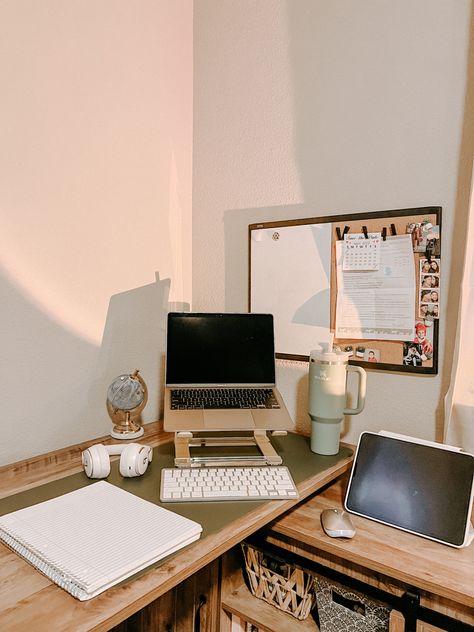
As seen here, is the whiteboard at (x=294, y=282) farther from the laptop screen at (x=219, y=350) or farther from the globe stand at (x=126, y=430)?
the globe stand at (x=126, y=430)

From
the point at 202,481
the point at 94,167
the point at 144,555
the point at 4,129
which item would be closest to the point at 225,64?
the point at 94,167

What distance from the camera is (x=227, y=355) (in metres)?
1.44

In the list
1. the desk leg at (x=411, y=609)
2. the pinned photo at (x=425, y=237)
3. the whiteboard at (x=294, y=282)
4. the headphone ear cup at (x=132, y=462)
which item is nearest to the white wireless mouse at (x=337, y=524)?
the desk leg at (x=411, y=609)

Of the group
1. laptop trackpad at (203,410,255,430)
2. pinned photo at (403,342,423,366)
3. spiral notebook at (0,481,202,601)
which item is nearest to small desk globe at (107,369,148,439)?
laptop trackpad at (203,410,255,430)

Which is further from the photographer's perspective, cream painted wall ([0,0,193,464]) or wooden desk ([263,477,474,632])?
cream painted wall ([0,0,193,464])

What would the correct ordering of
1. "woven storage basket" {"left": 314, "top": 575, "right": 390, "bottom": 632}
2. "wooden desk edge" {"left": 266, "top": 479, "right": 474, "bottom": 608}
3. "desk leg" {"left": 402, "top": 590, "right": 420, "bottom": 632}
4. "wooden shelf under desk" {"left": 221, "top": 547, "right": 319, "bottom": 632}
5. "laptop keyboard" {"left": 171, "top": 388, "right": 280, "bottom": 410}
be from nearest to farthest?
"wooden desk edge" {"left": 266, "top": 479, "right": 474, "bottom": 608} → "desk leg" {"left": 402, "top": 590, "right": 420, "bottom": 632} → "woven storage basket" {"left": 314, "top": 575, "right": 390, "bottom": 632} → "wooden shelf under desk" {"left": 221, "top": 547, "right": 319, "bottom": 632} → "laptop keyboard" {"left": 171, "top": 388, "right": 280, "bottom": 410}

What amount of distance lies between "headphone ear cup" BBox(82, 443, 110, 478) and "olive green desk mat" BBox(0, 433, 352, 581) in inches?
0.8

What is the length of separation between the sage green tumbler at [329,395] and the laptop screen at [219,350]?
190 millimetres

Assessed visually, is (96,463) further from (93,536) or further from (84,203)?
(84,203)

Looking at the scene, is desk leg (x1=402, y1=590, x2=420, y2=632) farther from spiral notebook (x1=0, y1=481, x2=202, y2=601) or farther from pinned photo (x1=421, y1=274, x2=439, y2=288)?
pinned photo (x1=421, y1=274, x2=439, y2=288)

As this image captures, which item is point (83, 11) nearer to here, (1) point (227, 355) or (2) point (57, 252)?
(2) point (57, 252)

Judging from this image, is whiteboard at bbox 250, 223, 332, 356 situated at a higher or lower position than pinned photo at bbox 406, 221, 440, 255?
lower

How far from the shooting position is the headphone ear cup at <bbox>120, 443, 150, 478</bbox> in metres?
1.11

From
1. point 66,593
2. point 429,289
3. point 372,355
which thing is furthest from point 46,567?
point 429,289
